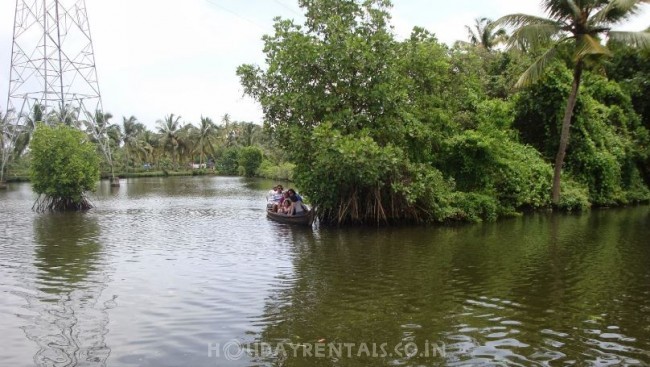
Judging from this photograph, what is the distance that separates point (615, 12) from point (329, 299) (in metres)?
19.2

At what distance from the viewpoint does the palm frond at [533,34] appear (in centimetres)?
2180

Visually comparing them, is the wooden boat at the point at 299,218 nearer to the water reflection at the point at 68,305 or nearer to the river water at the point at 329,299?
the river water at the point at 329,299

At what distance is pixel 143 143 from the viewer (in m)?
84.6

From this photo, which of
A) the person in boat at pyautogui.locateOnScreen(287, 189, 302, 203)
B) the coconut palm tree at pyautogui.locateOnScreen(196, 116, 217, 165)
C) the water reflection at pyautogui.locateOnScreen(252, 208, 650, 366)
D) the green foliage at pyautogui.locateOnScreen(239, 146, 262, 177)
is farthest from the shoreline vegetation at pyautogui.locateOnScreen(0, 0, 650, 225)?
the coconut palm tree at pyautogui.locateOnScreen(196, 116, 217, 165)

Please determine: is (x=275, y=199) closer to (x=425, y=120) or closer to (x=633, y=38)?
(x=425, y=120)

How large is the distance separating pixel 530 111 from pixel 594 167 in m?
4.65

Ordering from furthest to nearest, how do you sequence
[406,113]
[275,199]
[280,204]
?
1. [275,199]
2. [280,204]
3. [406,113]

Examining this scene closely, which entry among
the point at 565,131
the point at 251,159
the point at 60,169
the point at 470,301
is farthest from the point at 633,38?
the point at 251,159

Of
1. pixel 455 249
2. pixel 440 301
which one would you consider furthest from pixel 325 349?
pixel 455 249

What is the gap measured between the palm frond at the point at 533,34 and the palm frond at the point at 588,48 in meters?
1.14

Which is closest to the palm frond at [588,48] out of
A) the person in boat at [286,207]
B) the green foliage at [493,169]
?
the green foliage at [493,169]

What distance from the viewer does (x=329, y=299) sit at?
1012cm

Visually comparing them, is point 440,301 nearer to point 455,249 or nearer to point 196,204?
point 455,249

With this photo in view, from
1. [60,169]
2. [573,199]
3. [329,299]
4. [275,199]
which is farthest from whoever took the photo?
[60,169]
